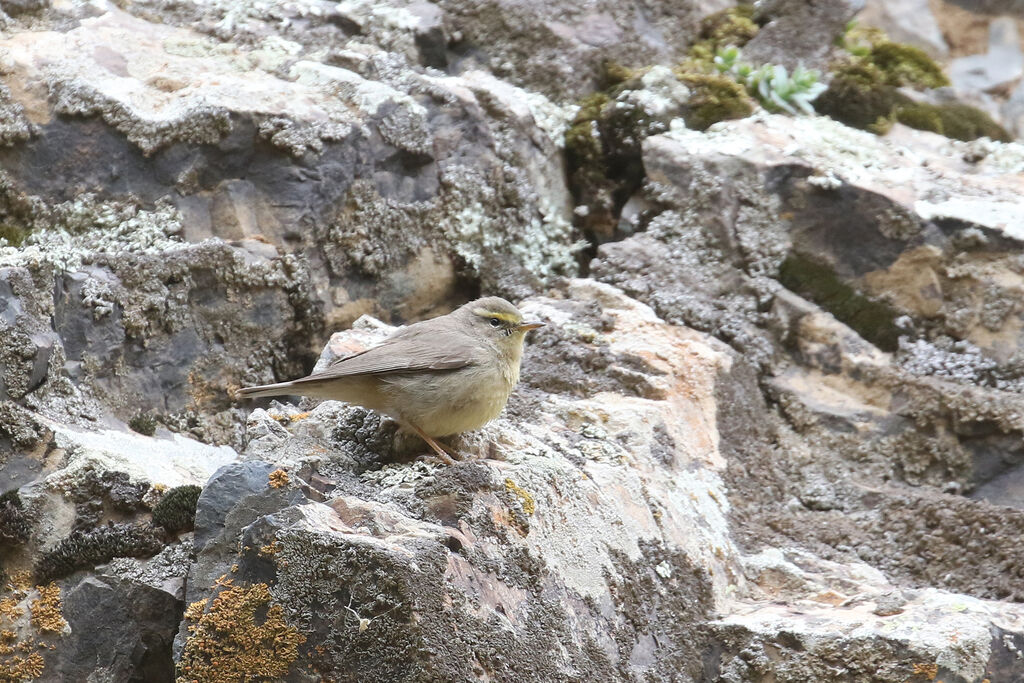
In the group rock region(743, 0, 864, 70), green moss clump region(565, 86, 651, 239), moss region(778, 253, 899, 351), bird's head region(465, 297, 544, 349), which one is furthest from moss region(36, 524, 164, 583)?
rock region(743, 0, 864, 70)

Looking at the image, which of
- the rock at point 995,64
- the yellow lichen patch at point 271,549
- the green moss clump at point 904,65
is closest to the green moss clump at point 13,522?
the yellow lichen patch at point 271,549

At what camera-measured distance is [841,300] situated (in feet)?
23.1

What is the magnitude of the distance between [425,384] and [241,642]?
5.26ft

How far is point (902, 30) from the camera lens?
1116 centimetres

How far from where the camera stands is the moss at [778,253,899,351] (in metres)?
6.94

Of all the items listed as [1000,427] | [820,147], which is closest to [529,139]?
[820,147]

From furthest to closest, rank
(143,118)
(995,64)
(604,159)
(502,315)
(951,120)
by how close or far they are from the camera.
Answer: (995,64), (951,120), (604,159), (143,118), (502,315)

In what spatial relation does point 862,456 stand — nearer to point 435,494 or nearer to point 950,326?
point 950,326

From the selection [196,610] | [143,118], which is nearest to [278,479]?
[196,610]

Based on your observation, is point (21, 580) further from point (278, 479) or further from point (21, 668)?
point (278, 479)

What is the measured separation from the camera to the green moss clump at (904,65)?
8750 mm

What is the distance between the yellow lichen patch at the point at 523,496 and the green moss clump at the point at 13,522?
6.85 feet

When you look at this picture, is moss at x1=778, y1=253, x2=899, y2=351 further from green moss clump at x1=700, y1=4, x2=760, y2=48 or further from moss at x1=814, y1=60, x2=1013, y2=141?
green moss clump at x1=700, y1=4, x2=760, y2=48

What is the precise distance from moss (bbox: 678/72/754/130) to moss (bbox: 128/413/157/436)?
4682 millimetres
